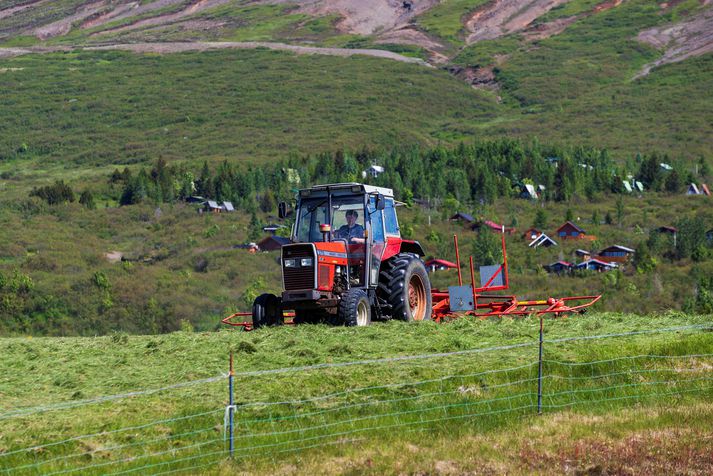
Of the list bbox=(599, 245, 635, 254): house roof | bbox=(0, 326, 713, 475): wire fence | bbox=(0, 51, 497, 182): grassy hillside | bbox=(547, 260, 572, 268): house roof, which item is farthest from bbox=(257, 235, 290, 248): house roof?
bbox=(0, 326, 713, 475): wire fence

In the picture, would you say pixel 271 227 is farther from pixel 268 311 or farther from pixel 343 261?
pixel 343 261

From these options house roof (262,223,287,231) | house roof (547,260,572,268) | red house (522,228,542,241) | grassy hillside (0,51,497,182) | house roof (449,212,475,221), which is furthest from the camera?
grassy hillside (0,51,497,182)

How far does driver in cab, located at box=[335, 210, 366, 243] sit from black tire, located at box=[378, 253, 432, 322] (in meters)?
0.96

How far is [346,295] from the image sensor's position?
56.1 feet

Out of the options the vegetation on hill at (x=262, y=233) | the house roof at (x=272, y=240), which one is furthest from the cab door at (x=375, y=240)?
the house roof at (x=272, y=240)

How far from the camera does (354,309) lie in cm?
1692

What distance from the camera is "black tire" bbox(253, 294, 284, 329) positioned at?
1795cm

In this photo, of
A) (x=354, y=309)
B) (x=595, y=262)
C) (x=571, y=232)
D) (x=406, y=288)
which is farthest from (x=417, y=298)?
(x=571, y=232)

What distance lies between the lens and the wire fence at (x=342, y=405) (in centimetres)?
984

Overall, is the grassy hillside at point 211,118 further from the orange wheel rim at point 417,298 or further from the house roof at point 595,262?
the orange wheel rim at point 417,298

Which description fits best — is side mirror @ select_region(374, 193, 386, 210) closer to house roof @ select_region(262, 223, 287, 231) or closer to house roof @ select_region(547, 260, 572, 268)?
house roof @ select_region(547, 260, 572, 268)

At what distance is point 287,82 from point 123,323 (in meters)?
142

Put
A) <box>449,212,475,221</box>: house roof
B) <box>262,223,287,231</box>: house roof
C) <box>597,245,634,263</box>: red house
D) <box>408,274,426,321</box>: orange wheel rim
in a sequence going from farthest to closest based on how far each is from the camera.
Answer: <box>449,212,475,221</box>: house roof, <box>262,223,287,231</box>: house roof, <box>597,245,634,263</box>: red house, <box>408,274,426,321</box>: orange wheel rim

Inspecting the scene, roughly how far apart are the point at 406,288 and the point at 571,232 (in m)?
86.6
